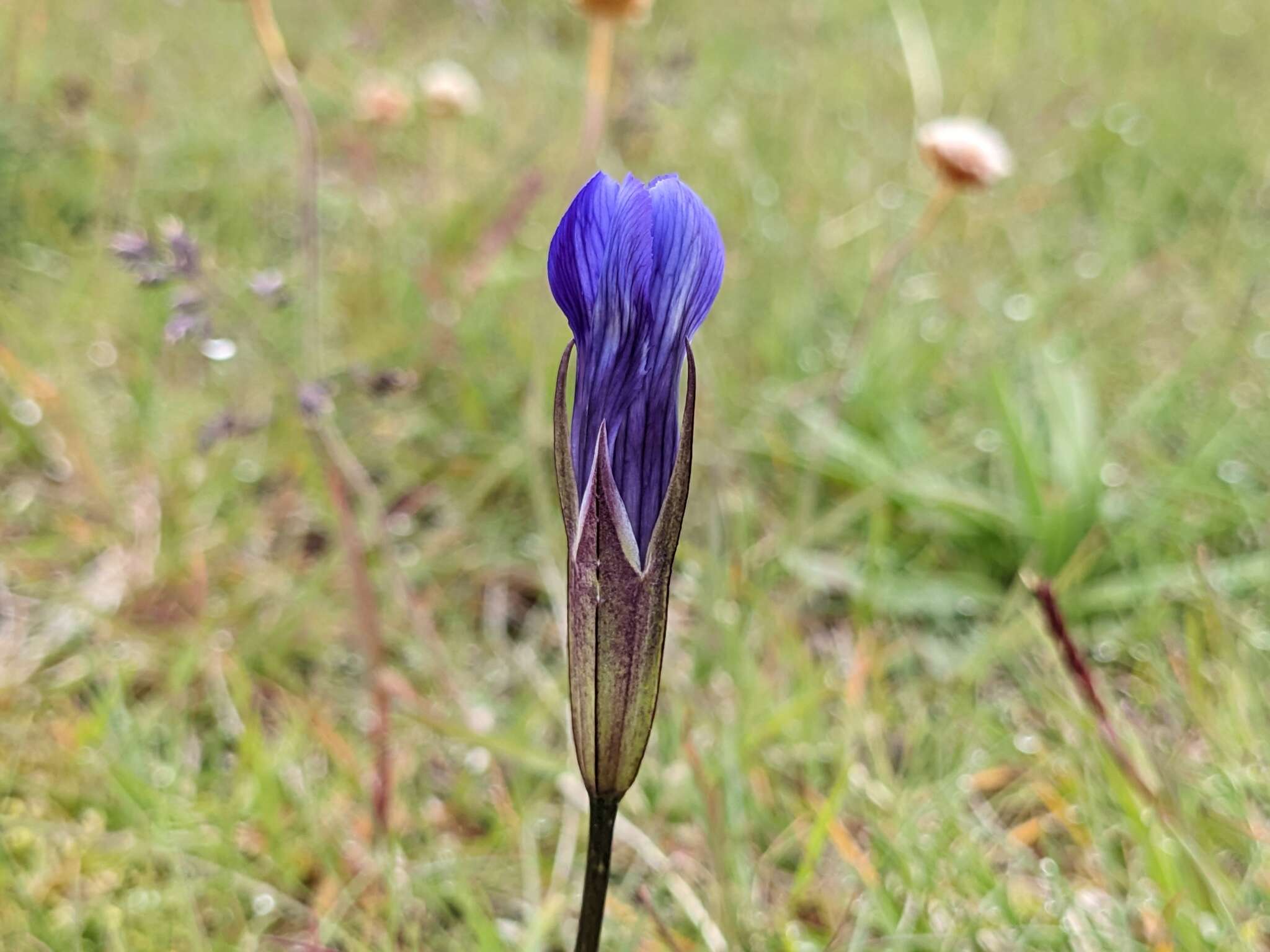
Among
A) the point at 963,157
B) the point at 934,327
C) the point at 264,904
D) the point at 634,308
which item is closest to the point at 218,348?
the point at 264,904

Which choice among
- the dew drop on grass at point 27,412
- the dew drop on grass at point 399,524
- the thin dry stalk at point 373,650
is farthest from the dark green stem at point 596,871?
the dew drop on grass at point 27,412

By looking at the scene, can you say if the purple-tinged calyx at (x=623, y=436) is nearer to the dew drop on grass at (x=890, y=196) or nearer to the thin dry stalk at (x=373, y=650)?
the thin dry stalk at (x=373, y=650)

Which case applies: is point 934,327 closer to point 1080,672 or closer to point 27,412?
point 1080,672

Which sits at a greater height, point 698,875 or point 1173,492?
point 1173,492

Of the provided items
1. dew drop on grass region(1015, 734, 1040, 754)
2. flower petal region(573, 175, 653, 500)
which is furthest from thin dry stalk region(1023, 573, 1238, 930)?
flower petal region(573, 175, 653, 500)

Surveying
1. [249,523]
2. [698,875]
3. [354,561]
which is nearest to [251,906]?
[354,561]

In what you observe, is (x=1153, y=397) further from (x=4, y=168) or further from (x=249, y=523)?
(x=4, y=168)
